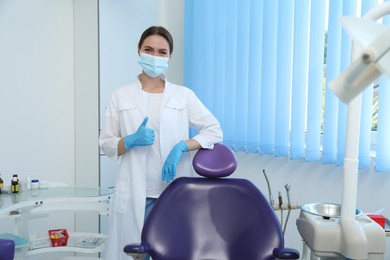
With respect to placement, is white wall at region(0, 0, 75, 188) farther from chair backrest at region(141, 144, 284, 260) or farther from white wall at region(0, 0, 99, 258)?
chair backrest at region(141, 144, 284, 260)

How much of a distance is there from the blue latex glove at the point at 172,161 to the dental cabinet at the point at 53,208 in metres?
0.52

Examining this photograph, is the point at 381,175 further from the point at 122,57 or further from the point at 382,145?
the point at 122,57

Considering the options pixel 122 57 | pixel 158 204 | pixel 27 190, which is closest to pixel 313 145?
pixel 158 204

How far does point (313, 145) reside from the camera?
202cm

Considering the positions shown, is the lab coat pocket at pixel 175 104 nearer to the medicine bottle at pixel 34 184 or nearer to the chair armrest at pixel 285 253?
the chair armrest at pixel 285 253

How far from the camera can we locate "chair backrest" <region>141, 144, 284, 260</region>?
142 cm

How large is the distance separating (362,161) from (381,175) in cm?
14

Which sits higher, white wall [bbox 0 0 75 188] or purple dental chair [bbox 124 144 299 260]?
white wall [bbox 0 0 75 188]

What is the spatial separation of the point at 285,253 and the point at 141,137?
65cm

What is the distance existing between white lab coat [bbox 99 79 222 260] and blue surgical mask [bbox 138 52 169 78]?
79 millimetres

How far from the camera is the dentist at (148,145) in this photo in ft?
5.08

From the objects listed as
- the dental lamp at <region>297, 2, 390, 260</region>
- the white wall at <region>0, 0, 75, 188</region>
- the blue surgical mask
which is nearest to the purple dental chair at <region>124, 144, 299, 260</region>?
the dental lamp at <region>297, 2, 390, 260</region>

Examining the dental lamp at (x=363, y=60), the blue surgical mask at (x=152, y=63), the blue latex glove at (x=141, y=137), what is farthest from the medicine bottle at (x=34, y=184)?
the dental lamp at (x=363, y=60)

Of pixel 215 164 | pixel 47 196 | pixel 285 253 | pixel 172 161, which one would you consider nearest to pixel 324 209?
pixel 285 253
